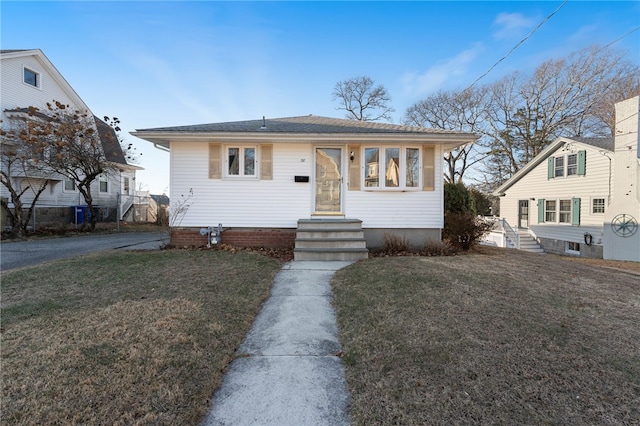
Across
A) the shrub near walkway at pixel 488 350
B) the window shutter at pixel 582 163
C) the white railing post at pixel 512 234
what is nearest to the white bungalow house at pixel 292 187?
the shrub near walkway at pixel 488 350

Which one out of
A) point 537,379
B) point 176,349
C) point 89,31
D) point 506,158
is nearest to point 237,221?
point 176,349

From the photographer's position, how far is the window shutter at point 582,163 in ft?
49.5

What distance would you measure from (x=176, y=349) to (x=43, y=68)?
2121cm

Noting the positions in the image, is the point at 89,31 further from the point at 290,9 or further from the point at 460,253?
the point at 460,253

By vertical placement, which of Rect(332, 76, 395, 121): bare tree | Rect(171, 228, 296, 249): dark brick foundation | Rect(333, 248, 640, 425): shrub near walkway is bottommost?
Rect(333, 248, 640, 425): shrub near walkway

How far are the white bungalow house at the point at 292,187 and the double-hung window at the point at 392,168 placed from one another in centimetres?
3

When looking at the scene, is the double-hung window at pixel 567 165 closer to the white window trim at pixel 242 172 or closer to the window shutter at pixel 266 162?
the window shutter at pixel 266 162

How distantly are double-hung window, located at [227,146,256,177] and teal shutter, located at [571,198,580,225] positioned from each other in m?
17.4

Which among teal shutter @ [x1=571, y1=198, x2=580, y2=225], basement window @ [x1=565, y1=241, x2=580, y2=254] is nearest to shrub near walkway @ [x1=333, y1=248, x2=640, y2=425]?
teal shutter @ [x1=571, y1=198, x2=580, y2=225]

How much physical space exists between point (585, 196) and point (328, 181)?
1540 cm

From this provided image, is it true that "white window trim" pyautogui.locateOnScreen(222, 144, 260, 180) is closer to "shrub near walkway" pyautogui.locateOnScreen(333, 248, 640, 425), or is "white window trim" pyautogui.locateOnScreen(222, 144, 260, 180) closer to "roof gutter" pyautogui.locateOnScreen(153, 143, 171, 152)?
"roof gutter" pyautogui.locateOnScreen(153, 143, 171, 152)

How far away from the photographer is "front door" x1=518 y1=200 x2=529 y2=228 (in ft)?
64.4

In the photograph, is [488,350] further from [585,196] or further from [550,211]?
[550,211]

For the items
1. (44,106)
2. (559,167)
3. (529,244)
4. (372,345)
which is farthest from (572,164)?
(44,106)
